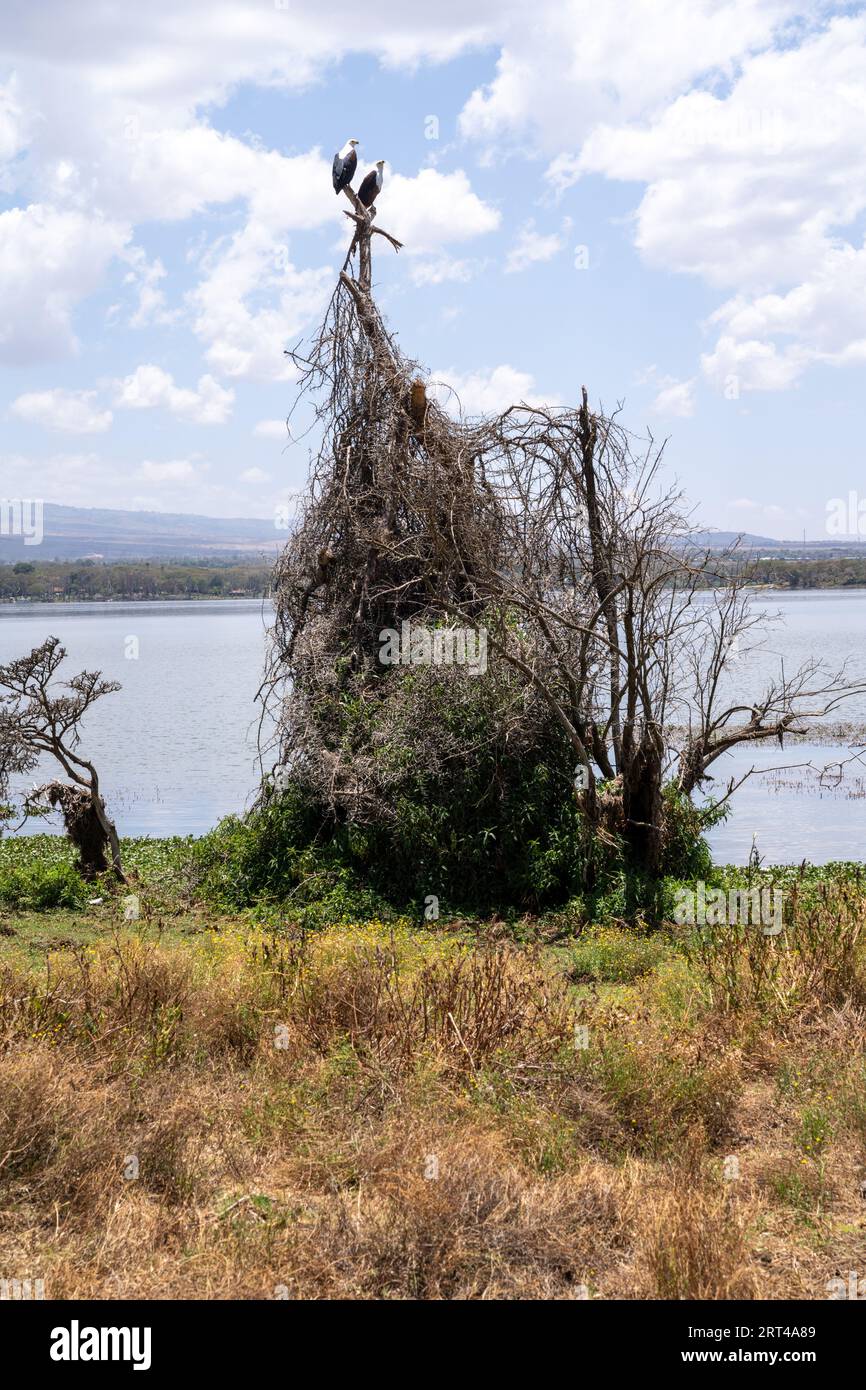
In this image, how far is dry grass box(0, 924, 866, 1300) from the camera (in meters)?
4.77

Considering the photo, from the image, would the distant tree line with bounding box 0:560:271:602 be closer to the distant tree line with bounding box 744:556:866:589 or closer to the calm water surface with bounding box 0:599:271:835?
the calm water surface with bounding box 0:599:271:835

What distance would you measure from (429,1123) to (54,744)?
9.65 meters

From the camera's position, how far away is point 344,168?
575 inches

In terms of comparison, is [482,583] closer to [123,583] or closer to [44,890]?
[44,890]

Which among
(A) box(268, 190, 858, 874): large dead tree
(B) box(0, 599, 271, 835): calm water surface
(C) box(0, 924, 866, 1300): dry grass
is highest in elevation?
(A) box(268, 190, 858, 874): large dead tree

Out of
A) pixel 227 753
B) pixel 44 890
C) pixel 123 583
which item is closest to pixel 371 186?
pixel 44 890

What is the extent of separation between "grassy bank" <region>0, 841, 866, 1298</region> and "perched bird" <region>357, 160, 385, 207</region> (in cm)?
1007

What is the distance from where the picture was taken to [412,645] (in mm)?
13820

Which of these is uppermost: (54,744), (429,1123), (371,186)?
(371,186)

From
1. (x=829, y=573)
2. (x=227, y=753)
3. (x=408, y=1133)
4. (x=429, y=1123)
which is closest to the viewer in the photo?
(x=408, y=1133)

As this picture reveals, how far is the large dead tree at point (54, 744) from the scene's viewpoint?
13.7 m

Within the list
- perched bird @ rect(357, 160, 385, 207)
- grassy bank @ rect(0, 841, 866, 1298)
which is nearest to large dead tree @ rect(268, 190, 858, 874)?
perched bird @ rect(357, 160, 385, 207)

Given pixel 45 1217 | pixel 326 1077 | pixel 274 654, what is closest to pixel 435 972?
pixel 326 1077
